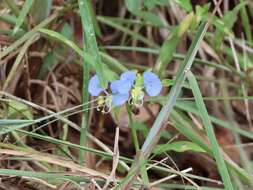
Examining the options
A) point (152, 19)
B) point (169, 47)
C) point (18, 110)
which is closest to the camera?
point (169, 47)

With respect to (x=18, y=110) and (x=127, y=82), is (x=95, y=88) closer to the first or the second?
(x=127, y=82)

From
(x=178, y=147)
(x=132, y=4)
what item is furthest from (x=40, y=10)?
(x=178, y=147)

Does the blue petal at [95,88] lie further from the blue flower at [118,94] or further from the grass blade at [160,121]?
the grass blade at [160,121]

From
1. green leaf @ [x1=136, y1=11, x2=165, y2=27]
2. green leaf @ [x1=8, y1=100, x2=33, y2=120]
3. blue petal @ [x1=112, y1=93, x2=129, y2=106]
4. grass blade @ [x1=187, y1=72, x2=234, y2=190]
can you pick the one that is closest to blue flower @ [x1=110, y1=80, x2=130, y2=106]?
blue petal @ [x1=112, y1=93, x2=129, y2=106]

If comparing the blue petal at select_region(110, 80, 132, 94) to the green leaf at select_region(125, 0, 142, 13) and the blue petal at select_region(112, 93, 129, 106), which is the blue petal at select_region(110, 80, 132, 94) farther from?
the green leaf at select_region(125, 0, 142, 13)

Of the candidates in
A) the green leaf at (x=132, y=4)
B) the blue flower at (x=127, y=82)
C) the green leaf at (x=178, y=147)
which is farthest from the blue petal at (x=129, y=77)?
the green leaf at (x=132, y=4)
